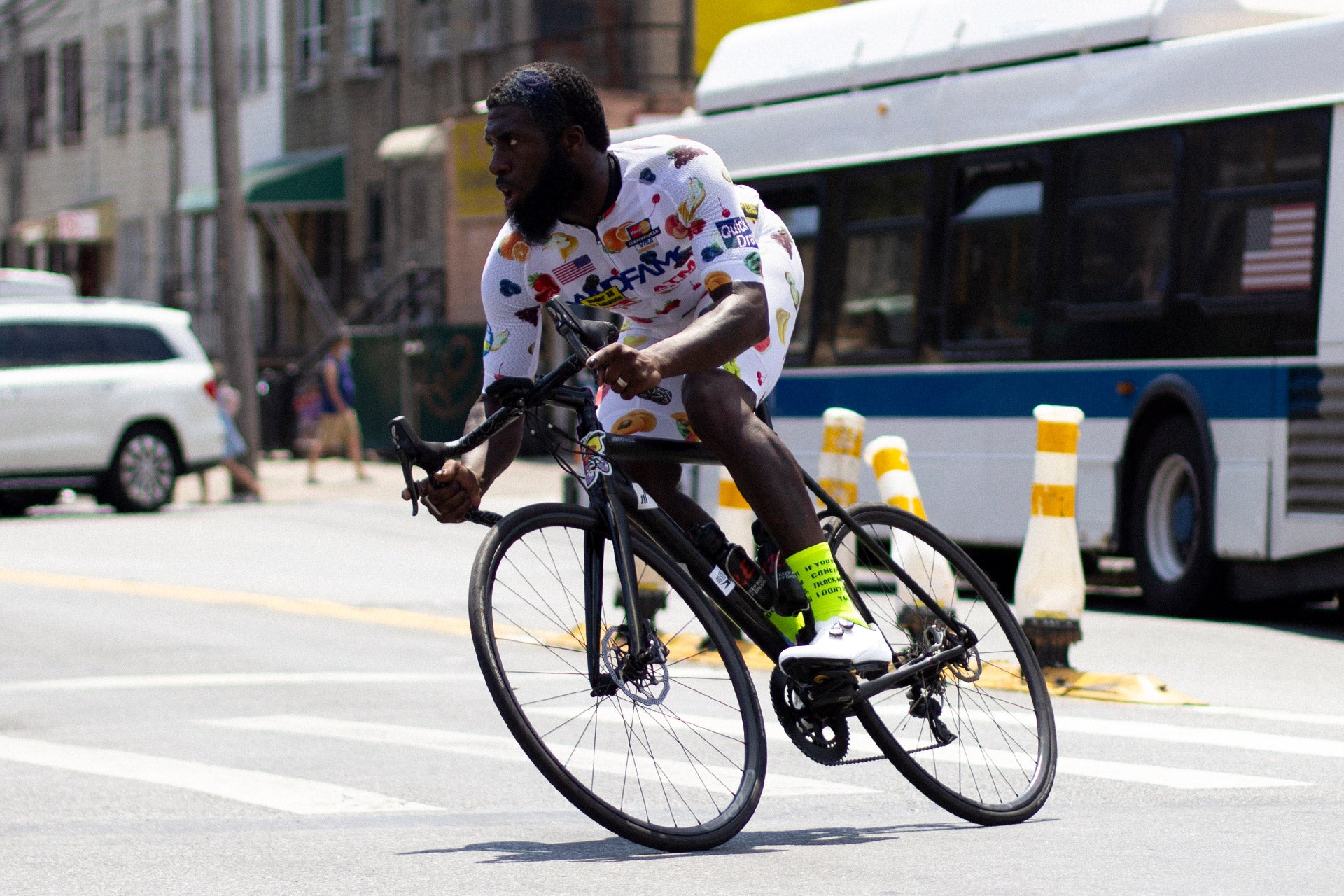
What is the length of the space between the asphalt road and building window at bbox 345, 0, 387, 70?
26717 mm

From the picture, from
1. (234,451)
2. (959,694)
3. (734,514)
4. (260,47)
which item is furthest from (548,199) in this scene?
(260,47)

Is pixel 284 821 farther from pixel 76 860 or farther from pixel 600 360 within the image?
pixel 600 360

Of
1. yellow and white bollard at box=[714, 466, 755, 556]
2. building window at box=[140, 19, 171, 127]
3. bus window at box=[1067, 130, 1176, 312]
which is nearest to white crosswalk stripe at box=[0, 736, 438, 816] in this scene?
yellow and white bollard at box=[714, 466, 755, 556]

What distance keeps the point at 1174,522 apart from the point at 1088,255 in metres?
1.58

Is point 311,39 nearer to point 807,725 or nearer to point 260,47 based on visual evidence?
point 260,47

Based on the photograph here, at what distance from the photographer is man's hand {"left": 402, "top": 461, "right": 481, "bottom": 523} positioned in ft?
16.6

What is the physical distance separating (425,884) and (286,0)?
1528 inches

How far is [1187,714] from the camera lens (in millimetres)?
8250

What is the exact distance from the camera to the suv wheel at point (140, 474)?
21.8 m

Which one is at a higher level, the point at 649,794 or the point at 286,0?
the point at 286,0

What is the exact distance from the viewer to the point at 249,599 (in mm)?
13539

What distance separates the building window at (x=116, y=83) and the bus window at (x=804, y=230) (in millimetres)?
36165

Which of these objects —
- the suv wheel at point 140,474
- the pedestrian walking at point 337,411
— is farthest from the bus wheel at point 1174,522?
the pedestrian walking at point 337,411

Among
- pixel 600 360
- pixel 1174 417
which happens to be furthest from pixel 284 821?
pixel 1174 417
